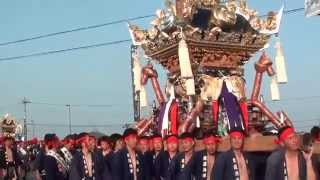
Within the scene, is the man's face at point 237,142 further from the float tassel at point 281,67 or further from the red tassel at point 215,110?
the float tassel at point 281,67

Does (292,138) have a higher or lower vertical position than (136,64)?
lower

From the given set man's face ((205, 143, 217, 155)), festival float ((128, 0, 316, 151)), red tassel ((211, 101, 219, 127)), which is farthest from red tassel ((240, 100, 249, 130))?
man's face ((205, 143, 217, 155))

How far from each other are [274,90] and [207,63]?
5.11 ft

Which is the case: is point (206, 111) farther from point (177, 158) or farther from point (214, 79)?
point (177, 158)

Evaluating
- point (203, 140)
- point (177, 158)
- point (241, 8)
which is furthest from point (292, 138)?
point (241, 8)

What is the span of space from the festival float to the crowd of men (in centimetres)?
206

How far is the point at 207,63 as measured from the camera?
12.3 m

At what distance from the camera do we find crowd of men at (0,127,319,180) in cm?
577

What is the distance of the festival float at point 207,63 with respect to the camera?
11445mm

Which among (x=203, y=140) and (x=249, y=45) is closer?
(x=203, y=140)

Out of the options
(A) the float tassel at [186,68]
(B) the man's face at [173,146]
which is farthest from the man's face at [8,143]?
(B) the man's face at [173,146]

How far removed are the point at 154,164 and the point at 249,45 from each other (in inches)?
178

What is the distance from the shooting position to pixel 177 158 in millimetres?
7875

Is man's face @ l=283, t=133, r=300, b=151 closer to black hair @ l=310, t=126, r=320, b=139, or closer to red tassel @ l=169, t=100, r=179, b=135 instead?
black hair @ l=310, t=126, r=320, b=139
